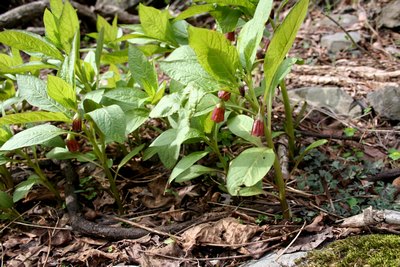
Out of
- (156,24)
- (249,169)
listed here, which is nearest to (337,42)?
(156,24)

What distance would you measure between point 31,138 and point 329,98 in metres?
1.86

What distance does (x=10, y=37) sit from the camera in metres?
1.96

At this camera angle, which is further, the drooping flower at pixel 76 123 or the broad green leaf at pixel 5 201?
the broad green leaf at pixel 5 201

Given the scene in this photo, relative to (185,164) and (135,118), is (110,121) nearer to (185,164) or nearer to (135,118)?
(135,118)

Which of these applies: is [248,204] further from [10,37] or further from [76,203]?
[10,37]

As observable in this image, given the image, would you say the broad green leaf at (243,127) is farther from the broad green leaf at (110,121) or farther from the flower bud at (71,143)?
the flower bud at (71,143)

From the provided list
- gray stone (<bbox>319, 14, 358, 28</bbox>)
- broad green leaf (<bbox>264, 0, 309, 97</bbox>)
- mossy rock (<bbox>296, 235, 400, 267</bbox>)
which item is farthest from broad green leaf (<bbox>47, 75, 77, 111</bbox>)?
gray stone (<bbox>319, 14, 358, 28</bbox>)

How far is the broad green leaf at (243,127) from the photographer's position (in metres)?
1.74

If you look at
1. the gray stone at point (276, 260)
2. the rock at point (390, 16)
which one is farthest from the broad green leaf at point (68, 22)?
the rock at point (390, 16)

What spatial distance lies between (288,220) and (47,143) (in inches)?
49.2

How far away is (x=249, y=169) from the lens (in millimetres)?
1573

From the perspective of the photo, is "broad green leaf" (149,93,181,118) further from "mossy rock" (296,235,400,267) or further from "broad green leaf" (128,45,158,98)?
"mossy rock" (296,235,400,267)

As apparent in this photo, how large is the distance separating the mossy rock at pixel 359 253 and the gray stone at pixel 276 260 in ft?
0.12

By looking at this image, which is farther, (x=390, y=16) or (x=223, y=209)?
(x=390, y=16)
